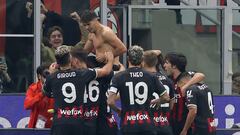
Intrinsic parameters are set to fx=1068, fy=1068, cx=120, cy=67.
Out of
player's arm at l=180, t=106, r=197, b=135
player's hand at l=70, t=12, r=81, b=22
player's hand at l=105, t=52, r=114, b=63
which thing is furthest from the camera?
player's hand at l=70, t=12, r=81, b=22

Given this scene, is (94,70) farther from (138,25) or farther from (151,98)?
(138,25)

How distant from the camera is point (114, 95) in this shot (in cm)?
1385

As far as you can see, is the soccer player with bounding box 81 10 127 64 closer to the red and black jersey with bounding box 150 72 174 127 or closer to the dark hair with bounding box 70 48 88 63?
the dark hair with bounding box 70 48 88 63

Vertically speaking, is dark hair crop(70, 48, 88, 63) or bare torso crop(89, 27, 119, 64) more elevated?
bare torso crop(89, 27, 119, 64)

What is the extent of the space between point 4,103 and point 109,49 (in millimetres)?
2473

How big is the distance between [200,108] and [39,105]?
230 cm

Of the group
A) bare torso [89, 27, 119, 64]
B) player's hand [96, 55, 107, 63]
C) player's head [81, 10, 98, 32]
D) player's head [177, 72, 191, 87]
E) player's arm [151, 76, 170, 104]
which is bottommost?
player's arm [151, 76, 170, 104]

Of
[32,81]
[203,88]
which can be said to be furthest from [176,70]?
[32,81]

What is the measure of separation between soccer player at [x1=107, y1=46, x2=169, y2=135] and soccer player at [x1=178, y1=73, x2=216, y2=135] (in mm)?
851

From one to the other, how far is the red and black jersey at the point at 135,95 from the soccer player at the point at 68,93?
39cm

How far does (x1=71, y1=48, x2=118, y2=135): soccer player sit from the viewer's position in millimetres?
14172

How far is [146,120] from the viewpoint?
1394 centimetres

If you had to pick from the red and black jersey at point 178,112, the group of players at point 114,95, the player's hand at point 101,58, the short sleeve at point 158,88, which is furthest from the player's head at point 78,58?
the red and black jersey at point 178,112

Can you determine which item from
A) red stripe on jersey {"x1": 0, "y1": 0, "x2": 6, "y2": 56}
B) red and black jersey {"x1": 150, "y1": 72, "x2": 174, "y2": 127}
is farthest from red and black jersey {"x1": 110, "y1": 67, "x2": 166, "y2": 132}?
red stripe on jersey {"x1": 0, "y1": 0, "x2": 6, "y2": 56}
